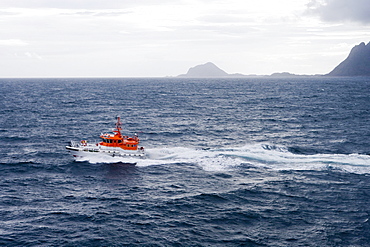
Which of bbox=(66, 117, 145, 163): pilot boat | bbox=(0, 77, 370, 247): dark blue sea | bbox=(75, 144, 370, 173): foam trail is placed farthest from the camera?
bbox=(66, 117, 145, 163): pilot boat

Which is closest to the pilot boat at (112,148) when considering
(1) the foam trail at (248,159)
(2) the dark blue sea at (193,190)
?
(1) the foam trail at (248,159)

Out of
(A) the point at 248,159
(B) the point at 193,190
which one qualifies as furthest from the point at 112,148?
(A) the point at 248,159

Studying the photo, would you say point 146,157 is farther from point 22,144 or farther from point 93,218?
point 22,144

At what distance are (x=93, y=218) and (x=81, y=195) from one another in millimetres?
6454

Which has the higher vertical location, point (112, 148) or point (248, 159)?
point (112, 148)

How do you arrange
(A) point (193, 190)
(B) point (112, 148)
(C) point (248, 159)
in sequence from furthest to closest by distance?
1. (B) point (112, 148)
2. (C) point (248, 159)
3. (A) point (193, 190)

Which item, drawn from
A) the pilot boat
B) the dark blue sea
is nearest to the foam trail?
the dark blue sea

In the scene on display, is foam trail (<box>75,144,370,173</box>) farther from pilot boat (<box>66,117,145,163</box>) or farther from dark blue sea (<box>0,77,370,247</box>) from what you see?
pilot boat (<box>66,117,145,163</box>)

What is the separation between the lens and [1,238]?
3025 centimetres

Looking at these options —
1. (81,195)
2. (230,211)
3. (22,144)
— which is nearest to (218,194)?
(230,211)

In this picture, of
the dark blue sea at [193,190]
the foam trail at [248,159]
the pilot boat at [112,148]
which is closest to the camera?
the dark blue sea at [193,190]

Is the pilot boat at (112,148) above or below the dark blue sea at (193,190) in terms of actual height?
above

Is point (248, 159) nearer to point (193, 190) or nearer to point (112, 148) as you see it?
point (193, 190)

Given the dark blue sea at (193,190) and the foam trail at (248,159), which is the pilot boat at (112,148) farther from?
the dark blue sea at (193,190)
